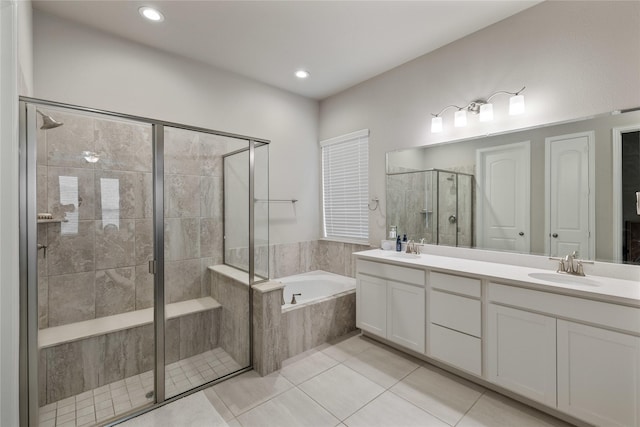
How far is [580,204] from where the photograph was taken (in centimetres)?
189

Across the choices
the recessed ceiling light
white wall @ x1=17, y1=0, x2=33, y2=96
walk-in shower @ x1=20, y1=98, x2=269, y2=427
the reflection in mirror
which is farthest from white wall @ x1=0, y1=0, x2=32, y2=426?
the recessed ceiling light

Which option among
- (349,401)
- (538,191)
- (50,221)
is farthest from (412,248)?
(50,221)

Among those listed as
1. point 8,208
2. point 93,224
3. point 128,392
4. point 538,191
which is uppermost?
point 538,191

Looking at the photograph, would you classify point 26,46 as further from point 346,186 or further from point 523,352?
point 523,352

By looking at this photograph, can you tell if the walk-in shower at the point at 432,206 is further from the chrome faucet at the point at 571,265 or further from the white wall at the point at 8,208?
the white wall at the point at 8,208

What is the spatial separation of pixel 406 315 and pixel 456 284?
0.54 meters

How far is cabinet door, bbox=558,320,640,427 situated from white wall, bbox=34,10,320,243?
9.14ft

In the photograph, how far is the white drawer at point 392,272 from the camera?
2279mm

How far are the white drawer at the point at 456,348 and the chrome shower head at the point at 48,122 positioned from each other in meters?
2.94

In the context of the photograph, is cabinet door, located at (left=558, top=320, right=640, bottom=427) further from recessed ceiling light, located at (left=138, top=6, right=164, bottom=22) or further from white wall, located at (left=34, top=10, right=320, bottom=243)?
recessed ceiling light, located at (left=138, top=6, right=164, bottom=22)

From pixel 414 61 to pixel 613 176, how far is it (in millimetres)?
1931

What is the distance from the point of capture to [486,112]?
7.58 feet

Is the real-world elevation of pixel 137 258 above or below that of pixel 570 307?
above

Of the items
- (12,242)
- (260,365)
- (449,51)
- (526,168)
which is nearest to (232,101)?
(449,51)
